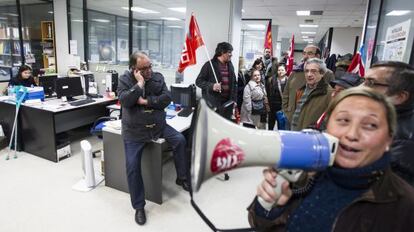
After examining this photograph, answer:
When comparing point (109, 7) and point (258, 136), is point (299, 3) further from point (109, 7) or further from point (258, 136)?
point (258, 136)

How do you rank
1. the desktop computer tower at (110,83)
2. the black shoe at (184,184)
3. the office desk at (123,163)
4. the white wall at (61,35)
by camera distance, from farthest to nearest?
the white wall at (61,35), the desktop computer tower at (110,83), the black shoe at (184,184), the office desk at (123,163)

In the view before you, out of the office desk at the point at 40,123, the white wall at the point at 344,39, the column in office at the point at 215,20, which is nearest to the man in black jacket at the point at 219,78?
the column in office at the point at 215,20

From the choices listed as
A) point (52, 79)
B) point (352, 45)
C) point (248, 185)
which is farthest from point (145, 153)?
point (352, 45)

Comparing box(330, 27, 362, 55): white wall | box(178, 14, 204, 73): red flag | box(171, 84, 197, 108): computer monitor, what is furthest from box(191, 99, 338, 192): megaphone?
box(330, 27, 362, 55): white wall

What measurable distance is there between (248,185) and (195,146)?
98.3 inches

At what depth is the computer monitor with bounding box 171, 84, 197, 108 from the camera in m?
3.74

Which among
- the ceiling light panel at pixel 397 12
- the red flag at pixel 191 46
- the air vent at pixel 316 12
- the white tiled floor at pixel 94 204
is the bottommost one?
the white tiled floor at pixel 94 204

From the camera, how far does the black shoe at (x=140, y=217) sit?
2.36 meters

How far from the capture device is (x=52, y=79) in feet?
14.0

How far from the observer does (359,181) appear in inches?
30.4

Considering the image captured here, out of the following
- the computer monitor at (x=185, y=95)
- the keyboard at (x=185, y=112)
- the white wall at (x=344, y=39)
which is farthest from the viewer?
the white wall at (x=344, y=39)

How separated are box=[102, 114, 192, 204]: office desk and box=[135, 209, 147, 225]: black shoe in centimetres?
29

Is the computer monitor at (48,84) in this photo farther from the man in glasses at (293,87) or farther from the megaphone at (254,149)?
the megaphone at (254,149)

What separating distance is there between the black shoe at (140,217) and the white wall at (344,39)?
10.2 metres
